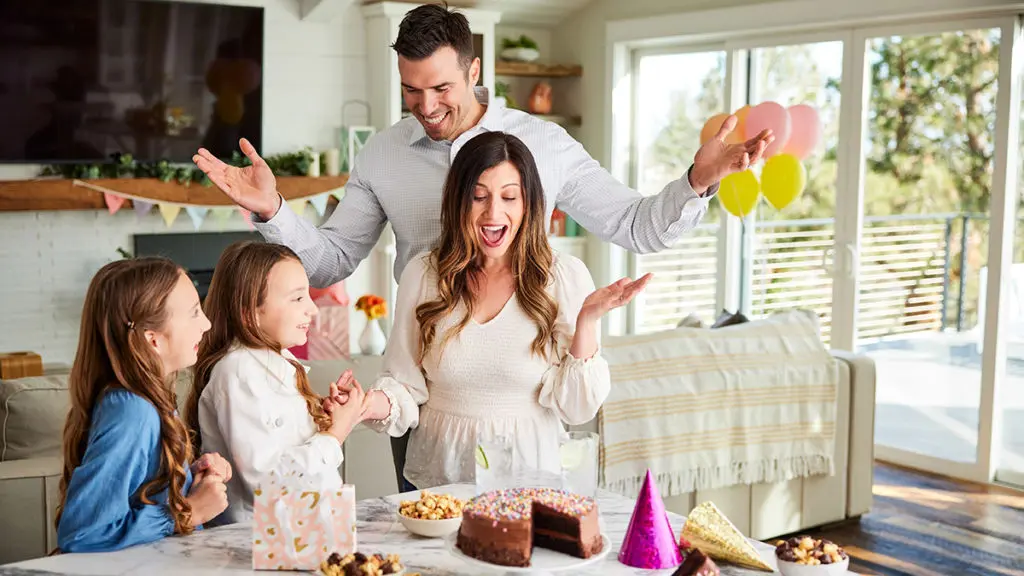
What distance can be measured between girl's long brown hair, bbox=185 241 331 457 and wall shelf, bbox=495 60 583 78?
16.6ft

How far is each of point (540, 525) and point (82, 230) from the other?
474 centimetres

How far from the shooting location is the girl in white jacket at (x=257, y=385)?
1917mm

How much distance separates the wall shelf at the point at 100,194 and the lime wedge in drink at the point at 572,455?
4.45 metres

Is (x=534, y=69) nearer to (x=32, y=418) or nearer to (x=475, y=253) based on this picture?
(x=32, y=418)

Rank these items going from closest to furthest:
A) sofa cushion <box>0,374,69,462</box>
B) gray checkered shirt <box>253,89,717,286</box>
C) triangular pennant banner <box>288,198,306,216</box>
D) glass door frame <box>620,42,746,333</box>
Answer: gray checkered shirt <box>253,89,717,286</box>, sofa cushion <box>0,374,69,462</box>, triangular pennant banner <box>288,198,306,216</box>, glass door frame <box>620,42,746,333</box>

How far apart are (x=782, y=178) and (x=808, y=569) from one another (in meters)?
3.80

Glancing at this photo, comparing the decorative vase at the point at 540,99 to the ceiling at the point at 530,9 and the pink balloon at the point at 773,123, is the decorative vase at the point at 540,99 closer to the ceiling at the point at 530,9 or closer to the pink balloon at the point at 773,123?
the ceiling at the point at 530,9

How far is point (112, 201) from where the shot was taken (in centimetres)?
561

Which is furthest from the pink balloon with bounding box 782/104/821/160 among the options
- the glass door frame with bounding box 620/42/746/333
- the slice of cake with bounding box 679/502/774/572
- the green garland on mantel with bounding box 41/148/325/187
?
the slice of cake with bounding box 679/502/774/572

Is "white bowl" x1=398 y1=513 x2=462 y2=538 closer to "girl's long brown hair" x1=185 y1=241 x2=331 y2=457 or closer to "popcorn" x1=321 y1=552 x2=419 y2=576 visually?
"popcorn" x1=321 y1=552 x2=419 y2=576

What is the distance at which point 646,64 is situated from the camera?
6.90 metres

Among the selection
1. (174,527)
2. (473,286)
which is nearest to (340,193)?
(473,286)

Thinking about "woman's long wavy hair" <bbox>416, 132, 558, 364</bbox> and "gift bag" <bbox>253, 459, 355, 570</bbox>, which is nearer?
"gift bag" <bbox>253, 459, 355, 570</bbox>

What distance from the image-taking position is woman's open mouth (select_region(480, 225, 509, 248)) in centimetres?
206
